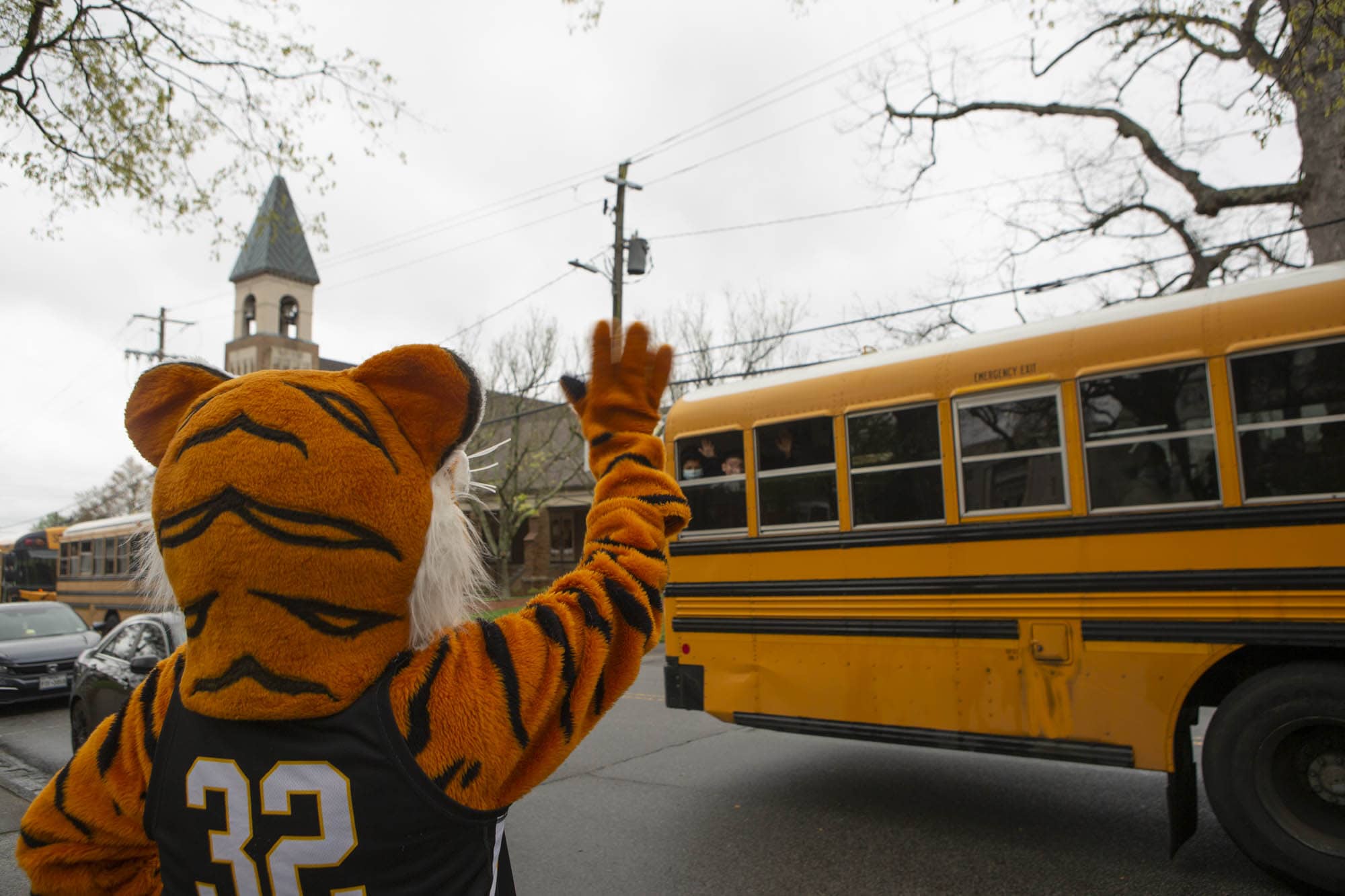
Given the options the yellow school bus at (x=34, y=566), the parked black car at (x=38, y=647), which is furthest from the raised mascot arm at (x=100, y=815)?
the yellow school bus at (x=34, y=566)

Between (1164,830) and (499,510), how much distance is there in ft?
67.9

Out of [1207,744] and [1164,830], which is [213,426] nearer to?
[1207,744]

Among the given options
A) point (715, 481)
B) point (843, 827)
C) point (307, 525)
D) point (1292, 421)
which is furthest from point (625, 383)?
point (715, 481)

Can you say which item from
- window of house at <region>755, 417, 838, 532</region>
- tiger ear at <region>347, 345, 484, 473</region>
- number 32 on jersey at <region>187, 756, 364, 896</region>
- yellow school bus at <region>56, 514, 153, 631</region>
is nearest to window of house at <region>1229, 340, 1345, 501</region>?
window of house at <region>755, 417, 838, 532</region>

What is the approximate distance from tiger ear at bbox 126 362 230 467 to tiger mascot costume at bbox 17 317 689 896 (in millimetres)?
38

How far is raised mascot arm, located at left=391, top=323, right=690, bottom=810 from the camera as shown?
1294 millimetres

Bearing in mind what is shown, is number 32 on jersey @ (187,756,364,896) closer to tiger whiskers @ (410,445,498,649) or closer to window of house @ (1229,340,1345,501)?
tiger whiskers @ (410,445,498,649)

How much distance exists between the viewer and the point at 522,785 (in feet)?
4.50

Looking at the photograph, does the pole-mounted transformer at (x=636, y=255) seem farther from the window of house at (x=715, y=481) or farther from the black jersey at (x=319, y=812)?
the black jersey at (x=319, y=812)

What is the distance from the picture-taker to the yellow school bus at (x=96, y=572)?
20.4 metres

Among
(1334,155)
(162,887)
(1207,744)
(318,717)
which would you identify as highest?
(1334,155)

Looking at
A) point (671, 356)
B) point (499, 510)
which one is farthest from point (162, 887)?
point (499, 510)

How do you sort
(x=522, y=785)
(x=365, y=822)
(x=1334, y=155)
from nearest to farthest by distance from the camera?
(x=365, y=822), (x=522, y=785), (x=1334, y=155)

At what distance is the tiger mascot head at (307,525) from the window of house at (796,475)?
14.8ft
